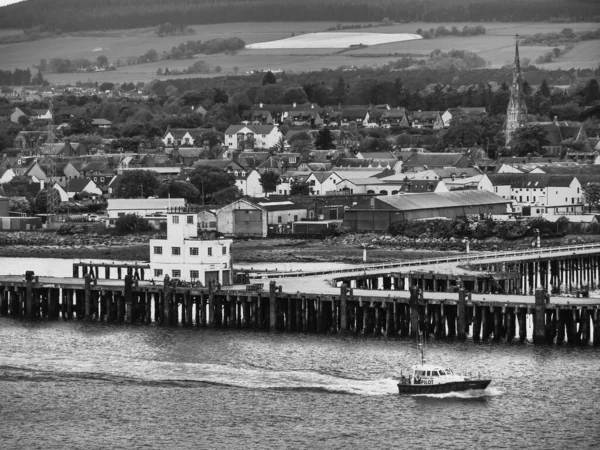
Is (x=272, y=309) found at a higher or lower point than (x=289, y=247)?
lower

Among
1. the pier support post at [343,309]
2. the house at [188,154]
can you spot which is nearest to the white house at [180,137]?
the house at [188,154]

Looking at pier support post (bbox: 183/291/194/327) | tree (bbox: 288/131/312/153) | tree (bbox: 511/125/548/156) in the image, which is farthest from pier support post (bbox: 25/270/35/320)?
tree (bbox: 511/125/548/156)

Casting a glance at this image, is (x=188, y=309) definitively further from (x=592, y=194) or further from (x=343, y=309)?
(x=592, y=194)

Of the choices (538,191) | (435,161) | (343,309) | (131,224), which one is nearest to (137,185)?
(131,224)

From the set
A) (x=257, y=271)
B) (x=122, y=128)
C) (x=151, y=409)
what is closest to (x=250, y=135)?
(x=122, y=128)

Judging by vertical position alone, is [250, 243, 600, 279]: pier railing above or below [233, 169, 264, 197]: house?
below

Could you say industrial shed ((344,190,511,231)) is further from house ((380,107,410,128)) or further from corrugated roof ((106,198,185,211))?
house ((380,107,410,128))

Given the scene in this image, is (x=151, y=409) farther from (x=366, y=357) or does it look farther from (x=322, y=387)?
(x=366, y=357)
